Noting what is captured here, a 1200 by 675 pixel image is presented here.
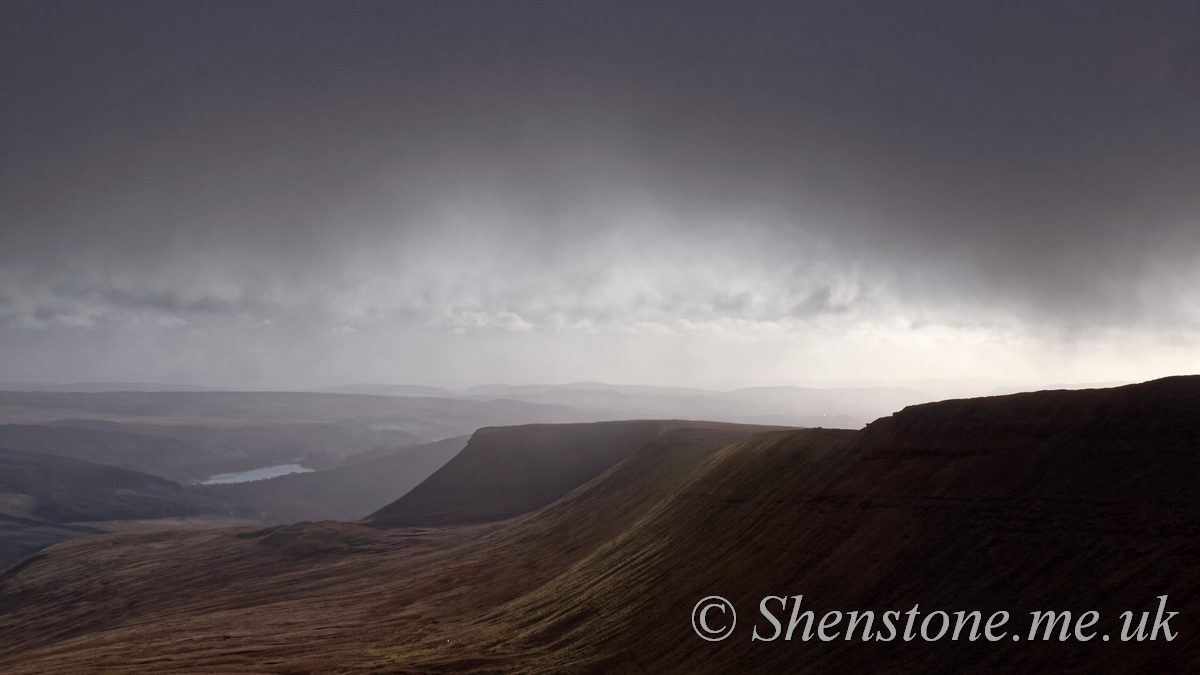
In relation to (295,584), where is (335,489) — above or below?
below

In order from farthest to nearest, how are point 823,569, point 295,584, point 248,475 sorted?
point 248,475
point 295,584
point 823,569

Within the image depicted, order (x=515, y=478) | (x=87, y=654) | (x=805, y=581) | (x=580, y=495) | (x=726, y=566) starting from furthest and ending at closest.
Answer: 1. (x=515, y=478)
2. (x=580, y=495)
3. (x=87, y=654)
4. (x=726, y=566)
5. (x=805, y=581)

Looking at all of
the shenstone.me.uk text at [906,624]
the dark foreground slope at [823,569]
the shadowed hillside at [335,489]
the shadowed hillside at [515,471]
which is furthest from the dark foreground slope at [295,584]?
the shadowed hillside at [335,489]

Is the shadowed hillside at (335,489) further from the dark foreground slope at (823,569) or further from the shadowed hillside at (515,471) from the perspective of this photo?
the dark foreground slope at (823,569)

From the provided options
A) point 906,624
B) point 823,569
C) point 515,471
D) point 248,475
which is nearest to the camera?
point 906,624

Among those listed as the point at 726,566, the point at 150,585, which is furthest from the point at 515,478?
the point at 726,566

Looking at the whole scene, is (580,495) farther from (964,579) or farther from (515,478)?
(964,579)

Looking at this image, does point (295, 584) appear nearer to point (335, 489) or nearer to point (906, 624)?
point (906, 624)

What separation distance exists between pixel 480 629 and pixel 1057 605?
64.9 ft

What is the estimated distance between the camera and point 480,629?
26469 millimetres

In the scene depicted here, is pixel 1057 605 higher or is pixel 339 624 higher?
pixel 1057 605

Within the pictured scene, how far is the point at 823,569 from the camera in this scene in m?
18.9

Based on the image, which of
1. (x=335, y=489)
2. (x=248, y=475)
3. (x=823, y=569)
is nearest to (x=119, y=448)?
(x=248, y=475)

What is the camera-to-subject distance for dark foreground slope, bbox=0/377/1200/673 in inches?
564
